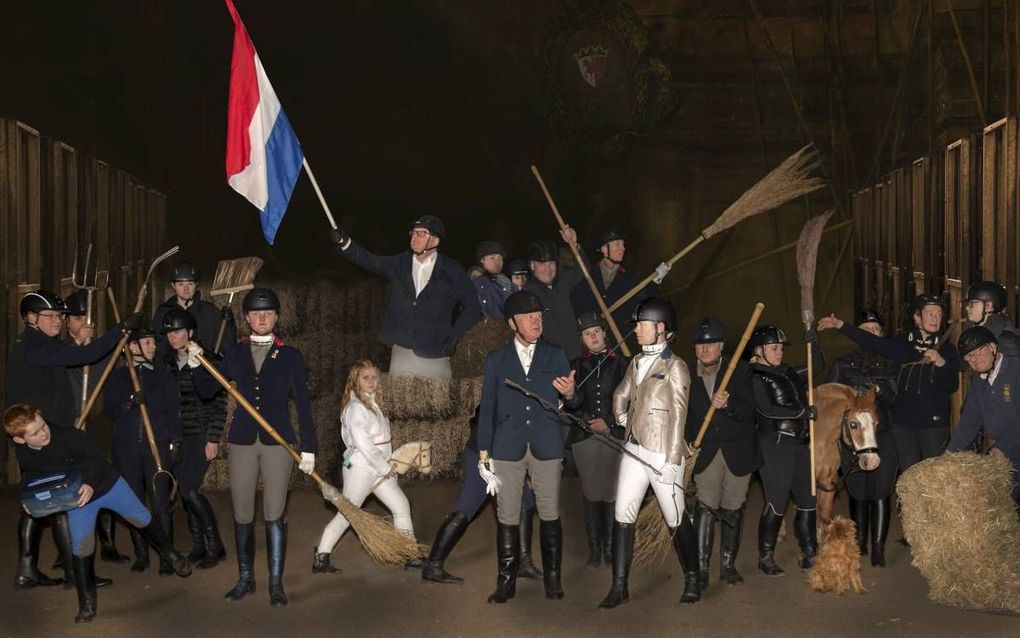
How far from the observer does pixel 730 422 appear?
27.2 feet

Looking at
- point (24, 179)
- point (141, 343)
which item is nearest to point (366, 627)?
point (141, 343)

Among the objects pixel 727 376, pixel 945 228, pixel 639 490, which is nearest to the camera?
pixel 639 490

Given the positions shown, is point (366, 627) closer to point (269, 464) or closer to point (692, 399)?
point (269, 464)

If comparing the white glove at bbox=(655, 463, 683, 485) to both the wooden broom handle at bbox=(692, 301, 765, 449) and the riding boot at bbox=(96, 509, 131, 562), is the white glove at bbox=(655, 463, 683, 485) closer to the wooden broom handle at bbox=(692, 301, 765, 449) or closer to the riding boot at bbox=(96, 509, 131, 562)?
the wooden broom handle at bbox=(692, 301, 765, 449)

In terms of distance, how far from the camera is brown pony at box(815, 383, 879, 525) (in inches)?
335

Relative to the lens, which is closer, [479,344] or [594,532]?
[594,532]

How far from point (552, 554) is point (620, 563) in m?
0.42

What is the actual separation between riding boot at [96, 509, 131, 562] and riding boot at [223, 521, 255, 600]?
1280 millimetres

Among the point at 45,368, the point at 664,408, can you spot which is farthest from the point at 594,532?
the point at 45,368

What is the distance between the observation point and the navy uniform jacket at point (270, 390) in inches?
314

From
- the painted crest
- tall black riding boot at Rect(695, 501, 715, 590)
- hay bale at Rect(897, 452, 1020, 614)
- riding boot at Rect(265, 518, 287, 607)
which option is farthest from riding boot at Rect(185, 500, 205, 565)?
the painted crest

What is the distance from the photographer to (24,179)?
11945 millimetres

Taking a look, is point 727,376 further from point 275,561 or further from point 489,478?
point 275,561

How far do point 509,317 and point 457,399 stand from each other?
3264 mm
